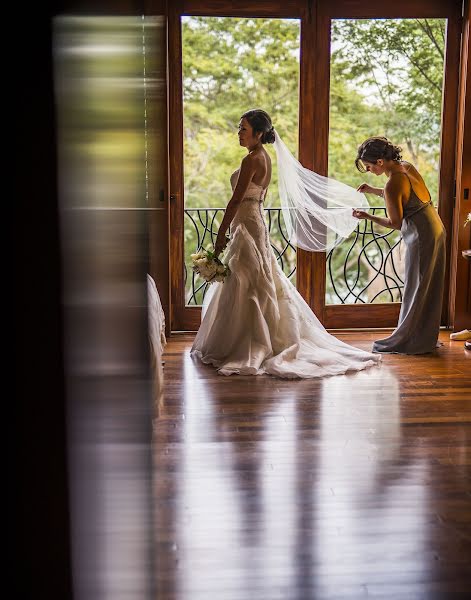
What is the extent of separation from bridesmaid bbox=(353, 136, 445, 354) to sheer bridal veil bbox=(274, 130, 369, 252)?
0.88 feet

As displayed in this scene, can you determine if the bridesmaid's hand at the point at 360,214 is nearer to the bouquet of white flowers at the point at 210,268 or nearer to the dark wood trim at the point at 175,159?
the bouquet of white flowers at the point at 210,268

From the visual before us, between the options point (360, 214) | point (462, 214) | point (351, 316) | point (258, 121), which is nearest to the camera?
point (258, 121)

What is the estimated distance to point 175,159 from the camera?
19.6ft

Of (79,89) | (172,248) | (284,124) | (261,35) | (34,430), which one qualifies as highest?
(261,35)

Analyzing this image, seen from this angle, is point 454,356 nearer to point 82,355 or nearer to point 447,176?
point 447,176

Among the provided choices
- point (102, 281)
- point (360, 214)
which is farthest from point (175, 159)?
point (102, 281)

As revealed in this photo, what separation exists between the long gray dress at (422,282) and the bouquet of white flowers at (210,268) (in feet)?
4.56

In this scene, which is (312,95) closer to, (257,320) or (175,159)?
(175,159)

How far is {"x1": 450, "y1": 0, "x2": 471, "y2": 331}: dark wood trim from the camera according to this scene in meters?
5.97

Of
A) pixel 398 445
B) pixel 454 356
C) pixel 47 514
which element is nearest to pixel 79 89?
pixel 47 514

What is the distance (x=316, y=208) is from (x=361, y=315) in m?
1.12

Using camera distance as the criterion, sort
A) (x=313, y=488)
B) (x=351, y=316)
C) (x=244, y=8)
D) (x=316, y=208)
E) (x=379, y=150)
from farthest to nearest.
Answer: (x=351, y=316)
(x=244, y=8)
(x=316, y=208)
(x=379, y=150)
(x=313, y=488)

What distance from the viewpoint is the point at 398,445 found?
3.42 metres

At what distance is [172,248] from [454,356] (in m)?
2.39
